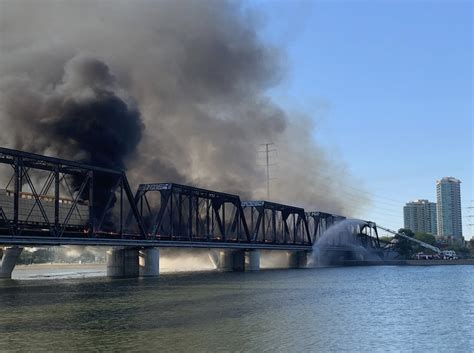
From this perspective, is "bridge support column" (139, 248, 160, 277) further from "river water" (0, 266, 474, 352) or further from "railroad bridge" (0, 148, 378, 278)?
"river water" (0, 266, 474, 352)

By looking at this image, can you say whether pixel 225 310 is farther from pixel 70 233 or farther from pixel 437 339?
pixel 70 233

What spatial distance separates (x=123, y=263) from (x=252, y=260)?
5351 centimetres

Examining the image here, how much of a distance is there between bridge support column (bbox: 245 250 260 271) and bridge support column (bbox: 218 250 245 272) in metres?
1.19

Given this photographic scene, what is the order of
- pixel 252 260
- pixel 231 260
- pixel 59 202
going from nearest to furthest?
pixel 59 202 → pixel 252 260 → pixel 231 260

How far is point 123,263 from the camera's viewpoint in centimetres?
12538

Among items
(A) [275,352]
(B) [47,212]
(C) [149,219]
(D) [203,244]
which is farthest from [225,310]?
(C) [149,219]

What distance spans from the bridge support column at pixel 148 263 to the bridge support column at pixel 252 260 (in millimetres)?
48005

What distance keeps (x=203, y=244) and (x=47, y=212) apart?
167 ft

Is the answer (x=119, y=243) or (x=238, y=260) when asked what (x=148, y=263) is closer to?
(x=119, y=243)

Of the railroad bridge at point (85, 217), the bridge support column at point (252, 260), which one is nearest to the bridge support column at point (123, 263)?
the railroad bridge at point (85, 217)

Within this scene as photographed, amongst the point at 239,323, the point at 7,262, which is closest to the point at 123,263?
the point at 7,262

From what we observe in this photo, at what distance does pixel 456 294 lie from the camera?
73.4m

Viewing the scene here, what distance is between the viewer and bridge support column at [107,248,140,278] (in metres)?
124

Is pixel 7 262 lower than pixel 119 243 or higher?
lower
